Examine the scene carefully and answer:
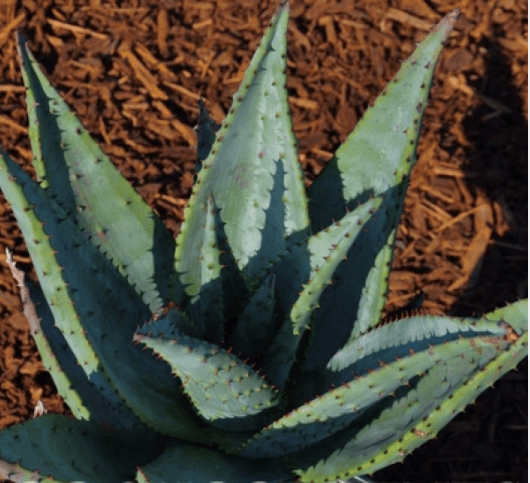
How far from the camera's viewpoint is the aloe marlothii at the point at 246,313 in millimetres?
1416

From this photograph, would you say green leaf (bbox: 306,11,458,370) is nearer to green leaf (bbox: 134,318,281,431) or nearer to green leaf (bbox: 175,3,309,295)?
green leaf (bbox: 175,3,309,295)

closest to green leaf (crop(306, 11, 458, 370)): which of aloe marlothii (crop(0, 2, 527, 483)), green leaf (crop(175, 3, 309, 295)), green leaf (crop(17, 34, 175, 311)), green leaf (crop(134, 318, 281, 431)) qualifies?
aloe marlothii (crop(0, 2, 527, 483))

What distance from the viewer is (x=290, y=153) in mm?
1590

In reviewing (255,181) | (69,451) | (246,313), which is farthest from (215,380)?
(255,181)

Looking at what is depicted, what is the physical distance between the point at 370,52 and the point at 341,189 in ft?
4.34

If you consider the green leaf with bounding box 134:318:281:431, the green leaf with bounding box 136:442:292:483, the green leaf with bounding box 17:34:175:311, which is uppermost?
the green leaf with bounding box 17:34:175:311

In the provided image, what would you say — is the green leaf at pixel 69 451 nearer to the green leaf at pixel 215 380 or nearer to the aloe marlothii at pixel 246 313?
the aloe marlothii at pixel 246 313

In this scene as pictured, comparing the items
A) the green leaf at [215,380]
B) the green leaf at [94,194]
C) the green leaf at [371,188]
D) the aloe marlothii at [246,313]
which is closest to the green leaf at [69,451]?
the aloe marlothii at [246,313]

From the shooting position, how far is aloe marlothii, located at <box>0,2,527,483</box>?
1.42 m

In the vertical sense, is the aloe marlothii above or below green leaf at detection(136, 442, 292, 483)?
above

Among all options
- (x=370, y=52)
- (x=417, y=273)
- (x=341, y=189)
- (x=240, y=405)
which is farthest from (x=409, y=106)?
(x=370, y=52)

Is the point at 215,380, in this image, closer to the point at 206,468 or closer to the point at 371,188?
the point at 206,468

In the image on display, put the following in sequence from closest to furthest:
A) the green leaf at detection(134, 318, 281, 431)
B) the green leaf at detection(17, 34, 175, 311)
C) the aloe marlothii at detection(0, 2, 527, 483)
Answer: the green leaf at detection(134, 318, 281, 431) → the aloe marlothii at detection(0, 2, 527, 483) → the green leaf at detection(17, 34, 175, 311)

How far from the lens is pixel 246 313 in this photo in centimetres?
155
